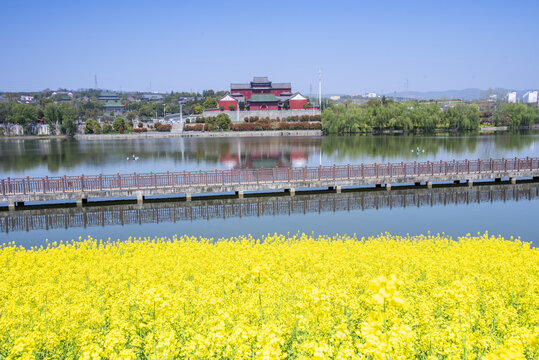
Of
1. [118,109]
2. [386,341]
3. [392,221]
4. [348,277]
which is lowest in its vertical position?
[392,221]

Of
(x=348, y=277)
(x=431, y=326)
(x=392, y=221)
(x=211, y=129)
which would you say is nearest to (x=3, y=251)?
(x=348, y=277)

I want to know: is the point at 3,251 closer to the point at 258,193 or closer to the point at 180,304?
the point at 180,304

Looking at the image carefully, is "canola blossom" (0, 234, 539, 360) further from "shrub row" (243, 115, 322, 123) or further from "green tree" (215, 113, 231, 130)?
"shrub row" (243, 115, 322, 123)

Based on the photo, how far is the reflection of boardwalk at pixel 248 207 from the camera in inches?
781

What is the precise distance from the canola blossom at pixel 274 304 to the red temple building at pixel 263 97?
249 ft

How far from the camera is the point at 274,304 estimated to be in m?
6.67

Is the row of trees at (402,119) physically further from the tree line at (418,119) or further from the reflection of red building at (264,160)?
the reflection of red building at (264,160)

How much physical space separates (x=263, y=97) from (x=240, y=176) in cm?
6871

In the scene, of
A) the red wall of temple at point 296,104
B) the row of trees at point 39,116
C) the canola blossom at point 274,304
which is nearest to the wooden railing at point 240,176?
the canola blossom at point 274,304

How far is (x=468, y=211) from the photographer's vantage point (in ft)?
68.2

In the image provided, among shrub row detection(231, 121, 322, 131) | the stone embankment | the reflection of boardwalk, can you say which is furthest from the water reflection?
the stone embankment

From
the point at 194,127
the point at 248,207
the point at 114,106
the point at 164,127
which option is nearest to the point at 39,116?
the point at 164,127

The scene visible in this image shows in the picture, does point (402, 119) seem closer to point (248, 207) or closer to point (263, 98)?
point (263, 98)

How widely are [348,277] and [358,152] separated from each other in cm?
3807
